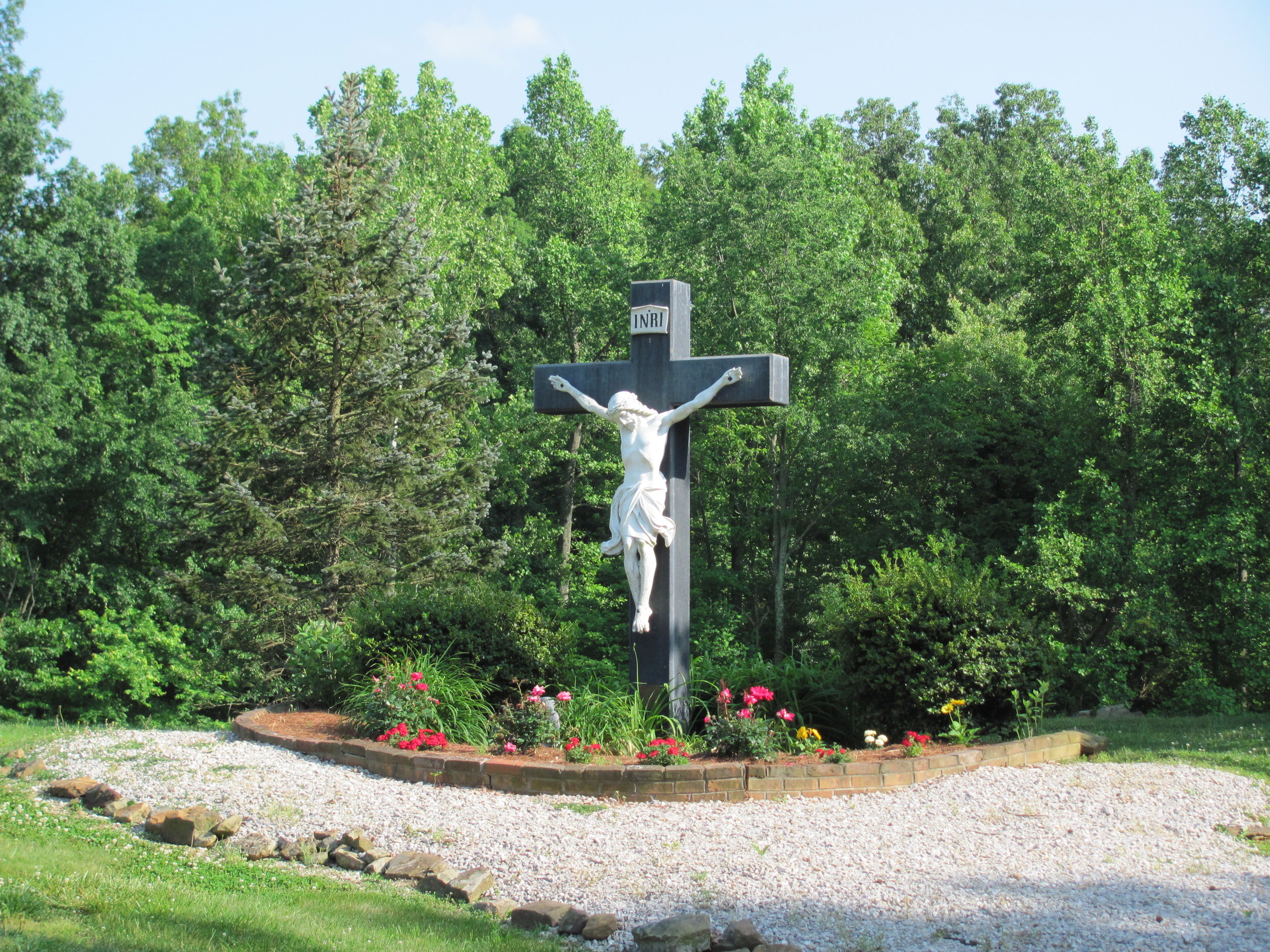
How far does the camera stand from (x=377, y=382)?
16.3m

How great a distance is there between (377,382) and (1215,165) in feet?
49.3

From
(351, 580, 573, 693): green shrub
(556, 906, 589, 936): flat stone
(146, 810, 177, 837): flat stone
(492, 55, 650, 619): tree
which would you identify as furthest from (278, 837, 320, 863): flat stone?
(492, 55, 650, 619): tree

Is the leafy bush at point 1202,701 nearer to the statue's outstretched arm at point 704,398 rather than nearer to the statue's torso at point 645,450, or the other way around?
the statue's outstretched arm at point 704,398

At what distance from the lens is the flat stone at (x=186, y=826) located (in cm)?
638

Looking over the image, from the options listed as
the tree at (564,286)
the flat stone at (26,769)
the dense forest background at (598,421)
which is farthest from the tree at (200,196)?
the flat stone at (26,769)

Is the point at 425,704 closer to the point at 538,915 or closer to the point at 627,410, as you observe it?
the point at 627,410

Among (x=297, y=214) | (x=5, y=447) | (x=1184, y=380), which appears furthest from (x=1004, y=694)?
(x=5, y=447)

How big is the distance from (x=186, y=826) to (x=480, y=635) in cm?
368

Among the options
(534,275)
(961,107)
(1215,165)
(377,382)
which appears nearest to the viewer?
(377,382)

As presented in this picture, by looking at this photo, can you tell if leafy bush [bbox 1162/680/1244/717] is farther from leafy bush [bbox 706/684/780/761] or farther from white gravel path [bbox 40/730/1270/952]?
leafy bush [bbox 706/684/780/761]

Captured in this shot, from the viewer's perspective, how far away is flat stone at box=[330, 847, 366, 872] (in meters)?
6.01

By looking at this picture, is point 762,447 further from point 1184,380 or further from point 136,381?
point 136,381

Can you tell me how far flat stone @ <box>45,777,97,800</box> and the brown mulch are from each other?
1.59 m

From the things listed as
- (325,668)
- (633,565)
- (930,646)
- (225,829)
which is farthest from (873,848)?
(325,668)
